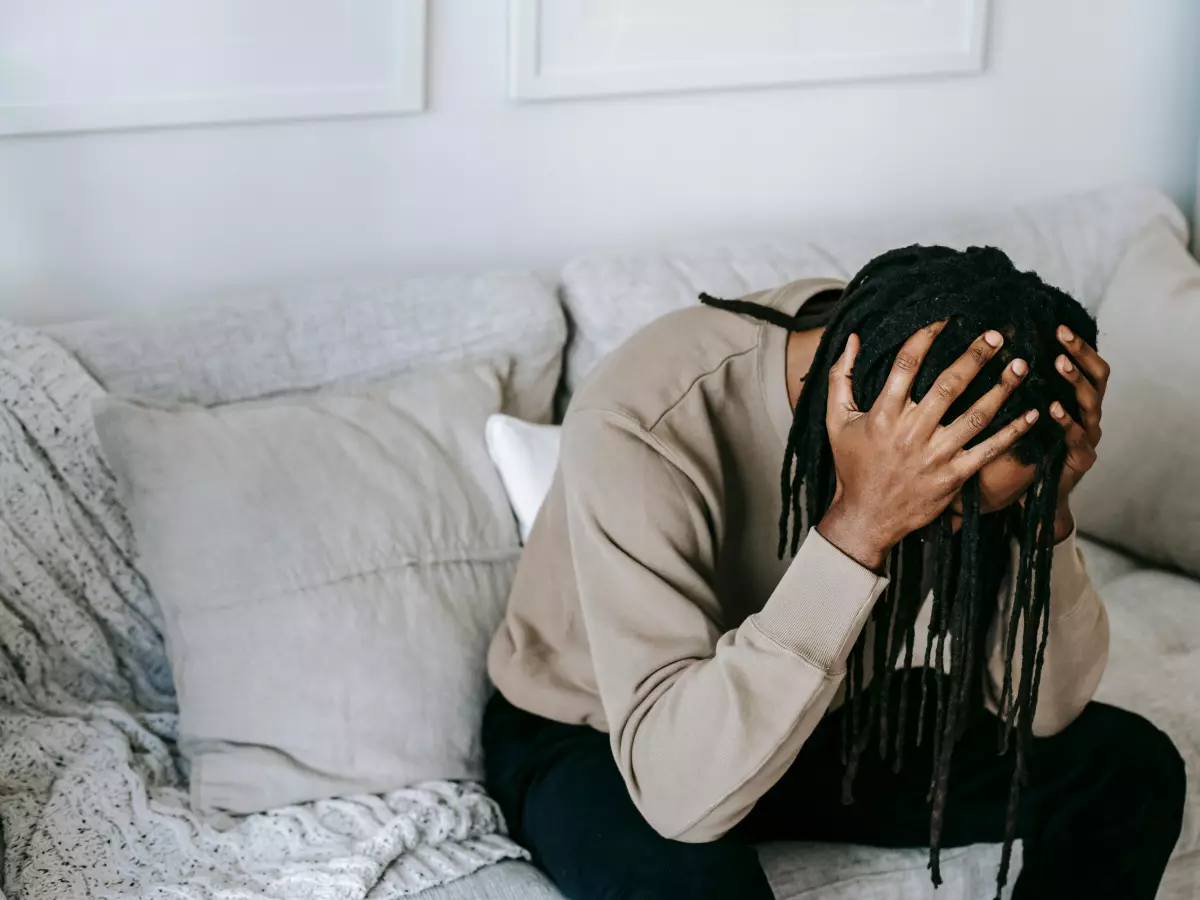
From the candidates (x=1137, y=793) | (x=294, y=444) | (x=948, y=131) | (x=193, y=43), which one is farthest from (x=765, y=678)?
(x=948, y=131)

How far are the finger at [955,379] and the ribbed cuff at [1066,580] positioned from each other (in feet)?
1.05

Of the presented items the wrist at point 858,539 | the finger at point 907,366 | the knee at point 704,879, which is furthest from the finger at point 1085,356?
the knee at point 704,879

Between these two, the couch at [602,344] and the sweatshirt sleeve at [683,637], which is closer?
the sweatshirt sleeve at [683,637]

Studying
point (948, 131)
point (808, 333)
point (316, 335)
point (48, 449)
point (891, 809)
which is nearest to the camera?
point (808, 333)

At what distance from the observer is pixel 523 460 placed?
5.39ft

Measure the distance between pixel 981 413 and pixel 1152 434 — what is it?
97 cm

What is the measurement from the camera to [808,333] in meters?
1.29

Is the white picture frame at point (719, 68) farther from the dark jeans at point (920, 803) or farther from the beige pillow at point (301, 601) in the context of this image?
the dark jeans at point (920, 803)

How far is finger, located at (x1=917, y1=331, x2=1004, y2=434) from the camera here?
1.07 meters

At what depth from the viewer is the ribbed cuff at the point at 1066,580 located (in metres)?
1.33

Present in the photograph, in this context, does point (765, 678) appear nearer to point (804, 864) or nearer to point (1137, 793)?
point (804, 864)

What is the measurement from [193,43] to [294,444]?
56 cm

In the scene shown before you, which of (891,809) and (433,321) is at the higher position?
(433,321)

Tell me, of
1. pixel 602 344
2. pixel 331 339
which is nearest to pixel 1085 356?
pixel 602 344
